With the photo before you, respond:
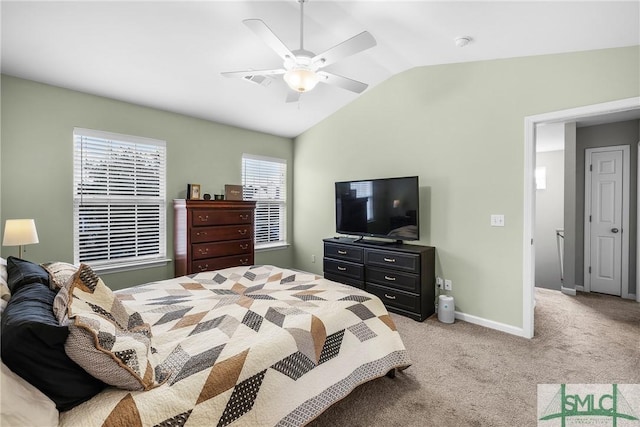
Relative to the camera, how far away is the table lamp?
2.44m

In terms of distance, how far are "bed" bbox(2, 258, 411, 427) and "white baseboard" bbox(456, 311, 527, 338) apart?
157 centimetres

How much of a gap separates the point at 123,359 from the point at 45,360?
0.23 meters

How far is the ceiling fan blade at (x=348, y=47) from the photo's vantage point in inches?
77.4

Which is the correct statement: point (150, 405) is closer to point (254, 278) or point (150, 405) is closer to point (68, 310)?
point (68, 310)

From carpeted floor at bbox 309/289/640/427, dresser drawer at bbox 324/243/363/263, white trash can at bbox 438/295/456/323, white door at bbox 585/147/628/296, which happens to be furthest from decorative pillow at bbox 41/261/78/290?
white door at bbox 585/147/628/296

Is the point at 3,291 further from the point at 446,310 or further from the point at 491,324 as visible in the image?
the point at 491,324

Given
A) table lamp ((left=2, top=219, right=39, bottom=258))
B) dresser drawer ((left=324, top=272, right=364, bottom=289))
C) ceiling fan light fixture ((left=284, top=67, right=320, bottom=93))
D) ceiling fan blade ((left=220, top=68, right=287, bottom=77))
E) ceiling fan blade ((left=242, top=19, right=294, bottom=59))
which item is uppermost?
ceiling fan blade ((left=242, top=19, right=294, bottom=59))

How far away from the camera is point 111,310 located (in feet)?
5.06

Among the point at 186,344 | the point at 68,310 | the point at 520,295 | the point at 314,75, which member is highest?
the point at 314,75

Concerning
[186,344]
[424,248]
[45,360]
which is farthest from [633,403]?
[45,360]

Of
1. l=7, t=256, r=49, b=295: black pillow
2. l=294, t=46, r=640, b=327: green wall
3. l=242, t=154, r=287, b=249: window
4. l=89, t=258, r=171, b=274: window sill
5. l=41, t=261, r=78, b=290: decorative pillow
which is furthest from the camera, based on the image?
l=242, t=154, r=287, b=249: window

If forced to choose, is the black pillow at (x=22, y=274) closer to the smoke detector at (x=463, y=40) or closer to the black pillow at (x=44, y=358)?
the black pillow at (x=44, y=358)

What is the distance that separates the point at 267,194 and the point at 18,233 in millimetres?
3146

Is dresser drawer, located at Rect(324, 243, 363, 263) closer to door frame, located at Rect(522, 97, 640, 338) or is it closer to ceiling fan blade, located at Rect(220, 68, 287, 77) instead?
door frame, located at Rect(522, 97, 640, 338)
